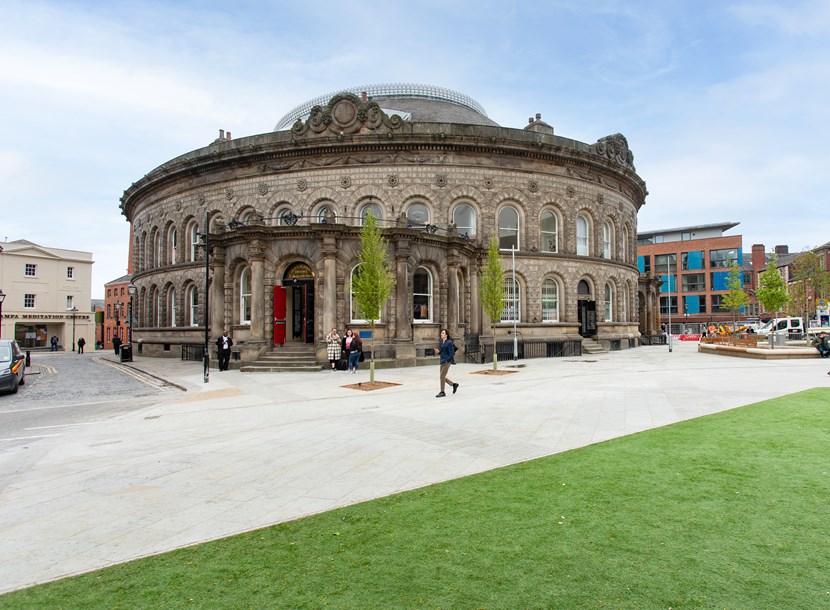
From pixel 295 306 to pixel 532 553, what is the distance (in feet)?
74.6

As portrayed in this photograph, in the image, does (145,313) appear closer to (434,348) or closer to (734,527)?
(434,348)

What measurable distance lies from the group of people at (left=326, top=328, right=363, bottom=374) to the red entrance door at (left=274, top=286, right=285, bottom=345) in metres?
2.83

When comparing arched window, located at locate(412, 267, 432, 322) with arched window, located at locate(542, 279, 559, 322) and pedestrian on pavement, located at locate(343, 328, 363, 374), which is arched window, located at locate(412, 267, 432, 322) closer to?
pedestrian on pavement, located at locate(343, 328, 363, 374)

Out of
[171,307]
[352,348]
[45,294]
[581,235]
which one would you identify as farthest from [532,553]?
[45,294]

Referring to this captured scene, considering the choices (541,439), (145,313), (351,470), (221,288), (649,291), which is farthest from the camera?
(649,291)

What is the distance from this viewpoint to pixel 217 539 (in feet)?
15.6

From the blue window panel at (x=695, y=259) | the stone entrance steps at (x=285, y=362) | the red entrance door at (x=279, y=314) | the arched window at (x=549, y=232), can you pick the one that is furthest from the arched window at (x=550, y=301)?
the blue window panel at (x=695, y=259)

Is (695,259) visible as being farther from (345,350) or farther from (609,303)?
(345,350)

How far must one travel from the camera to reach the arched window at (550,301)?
109 ft

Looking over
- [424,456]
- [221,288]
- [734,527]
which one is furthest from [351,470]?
[221,288]

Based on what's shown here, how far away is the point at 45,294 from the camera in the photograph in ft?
208

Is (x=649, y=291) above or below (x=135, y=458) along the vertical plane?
above

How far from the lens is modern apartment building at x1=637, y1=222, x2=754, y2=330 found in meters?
75.4

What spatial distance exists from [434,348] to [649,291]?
2909 cm
